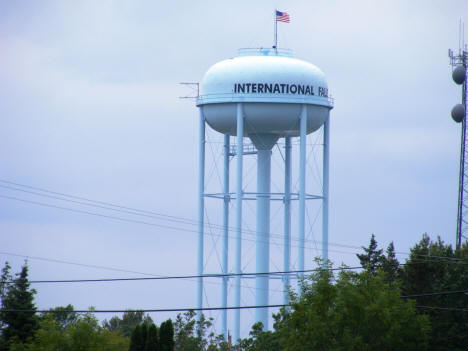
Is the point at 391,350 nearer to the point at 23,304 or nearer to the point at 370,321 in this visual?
the point at 370,321

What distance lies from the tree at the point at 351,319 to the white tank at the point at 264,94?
8.72m

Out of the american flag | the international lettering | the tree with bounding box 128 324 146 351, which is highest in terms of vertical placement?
the american flag

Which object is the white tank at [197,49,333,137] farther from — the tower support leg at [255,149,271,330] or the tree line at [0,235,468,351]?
the tree line at [0,235,468,351]

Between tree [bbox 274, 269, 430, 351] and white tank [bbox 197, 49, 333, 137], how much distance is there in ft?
28.6

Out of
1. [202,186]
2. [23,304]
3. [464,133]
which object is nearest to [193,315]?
[202,186]

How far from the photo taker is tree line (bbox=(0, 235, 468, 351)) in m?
42.0

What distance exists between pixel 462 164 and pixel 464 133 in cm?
130

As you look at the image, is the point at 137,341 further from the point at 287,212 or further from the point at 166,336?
the point at 287,212

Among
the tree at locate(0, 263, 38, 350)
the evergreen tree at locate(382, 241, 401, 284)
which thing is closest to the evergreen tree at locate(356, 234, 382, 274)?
the evergreen tree at locate(382, 241, 401, 284)

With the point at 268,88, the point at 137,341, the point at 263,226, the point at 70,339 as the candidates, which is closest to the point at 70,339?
the point at 70,339

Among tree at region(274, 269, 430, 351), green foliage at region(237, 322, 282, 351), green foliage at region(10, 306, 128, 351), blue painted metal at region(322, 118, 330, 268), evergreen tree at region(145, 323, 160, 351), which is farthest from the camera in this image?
blue painted metal at region(322, 118, 330, 268)

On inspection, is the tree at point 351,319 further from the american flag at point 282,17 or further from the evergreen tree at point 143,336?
the american flag at point 282,17

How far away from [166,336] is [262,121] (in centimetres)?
1121

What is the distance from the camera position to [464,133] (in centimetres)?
5188
